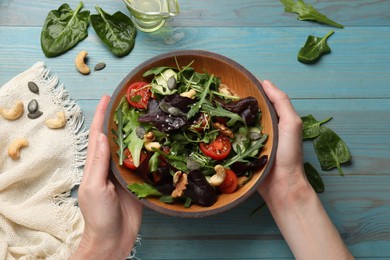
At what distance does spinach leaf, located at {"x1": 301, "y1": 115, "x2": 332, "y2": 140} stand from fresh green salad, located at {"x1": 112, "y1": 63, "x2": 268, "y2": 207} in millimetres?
278

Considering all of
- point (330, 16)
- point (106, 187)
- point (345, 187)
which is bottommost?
point (345, 187)

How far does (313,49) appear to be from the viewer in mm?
1449

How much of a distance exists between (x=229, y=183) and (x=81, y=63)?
60 centimetres

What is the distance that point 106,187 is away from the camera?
108 centimetres

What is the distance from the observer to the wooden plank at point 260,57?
1.42m

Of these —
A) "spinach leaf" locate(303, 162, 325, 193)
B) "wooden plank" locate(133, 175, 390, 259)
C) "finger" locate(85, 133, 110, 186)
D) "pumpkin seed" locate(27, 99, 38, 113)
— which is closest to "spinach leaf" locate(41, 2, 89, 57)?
"pumpkin seed" locate(27, 99, 38, 113)

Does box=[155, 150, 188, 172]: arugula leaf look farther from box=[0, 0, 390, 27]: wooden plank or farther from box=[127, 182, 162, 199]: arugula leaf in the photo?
box=[0, 0, 390, 27]: wooden plank

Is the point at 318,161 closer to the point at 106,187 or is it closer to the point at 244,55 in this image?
the point at 244,55

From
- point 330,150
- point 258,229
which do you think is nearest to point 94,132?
point 258,229

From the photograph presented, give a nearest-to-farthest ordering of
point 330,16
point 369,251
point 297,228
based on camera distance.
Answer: point 297,228 → point 369,251 → point 330,16

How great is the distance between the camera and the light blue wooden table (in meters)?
1.36

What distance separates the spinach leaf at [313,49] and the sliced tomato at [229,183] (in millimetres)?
515

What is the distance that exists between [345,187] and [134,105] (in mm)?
697

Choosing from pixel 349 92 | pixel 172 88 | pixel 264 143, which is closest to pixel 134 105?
pixel 172 88
